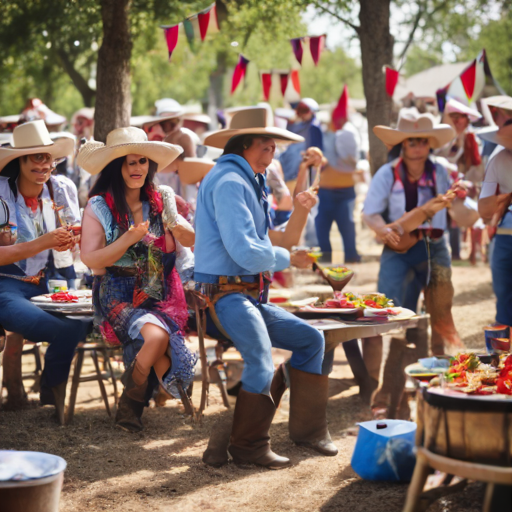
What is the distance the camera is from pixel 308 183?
8328mm

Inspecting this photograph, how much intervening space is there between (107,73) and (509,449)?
5446 millimetres

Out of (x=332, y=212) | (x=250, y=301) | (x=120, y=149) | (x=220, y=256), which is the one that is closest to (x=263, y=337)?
(x=250, y=301)

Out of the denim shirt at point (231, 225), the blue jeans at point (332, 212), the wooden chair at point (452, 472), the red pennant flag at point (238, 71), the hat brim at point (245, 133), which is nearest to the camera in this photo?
the wooden chair at point (452, 472)

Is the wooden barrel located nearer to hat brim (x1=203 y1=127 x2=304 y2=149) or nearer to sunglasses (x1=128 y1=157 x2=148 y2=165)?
hat brim (x1=203 y1=127 x2=304 y2=149)

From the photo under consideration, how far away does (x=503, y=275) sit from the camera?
20.1 ft

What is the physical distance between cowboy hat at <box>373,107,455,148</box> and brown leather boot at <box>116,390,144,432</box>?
290 cm

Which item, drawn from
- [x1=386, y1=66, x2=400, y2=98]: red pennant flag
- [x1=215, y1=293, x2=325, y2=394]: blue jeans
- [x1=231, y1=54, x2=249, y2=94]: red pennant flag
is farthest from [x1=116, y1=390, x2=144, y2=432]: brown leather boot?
[x1=231, y1=54, x2=249, y2=94]: red pennant flag

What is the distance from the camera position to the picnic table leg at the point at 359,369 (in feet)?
20.4

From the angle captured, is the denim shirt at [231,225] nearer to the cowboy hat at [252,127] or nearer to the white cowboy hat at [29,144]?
the cowboy hat at [252,127]

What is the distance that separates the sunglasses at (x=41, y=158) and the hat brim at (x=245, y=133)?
134 centimetres

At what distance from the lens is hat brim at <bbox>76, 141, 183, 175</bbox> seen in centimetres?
535

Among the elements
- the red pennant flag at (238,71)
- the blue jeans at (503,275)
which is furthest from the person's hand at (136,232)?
the red pennant flag at (238,71)

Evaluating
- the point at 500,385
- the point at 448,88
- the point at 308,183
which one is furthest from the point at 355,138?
the point at 500,385

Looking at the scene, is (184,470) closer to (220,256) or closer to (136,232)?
(220,256)
